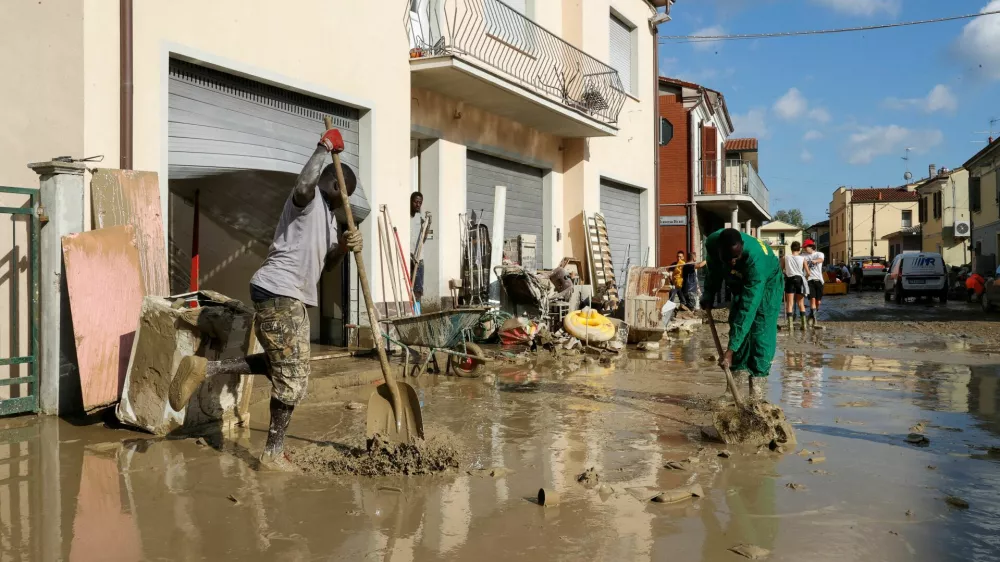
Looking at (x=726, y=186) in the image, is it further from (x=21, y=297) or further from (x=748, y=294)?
(x=21, y=297)

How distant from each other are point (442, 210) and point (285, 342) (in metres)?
7.39

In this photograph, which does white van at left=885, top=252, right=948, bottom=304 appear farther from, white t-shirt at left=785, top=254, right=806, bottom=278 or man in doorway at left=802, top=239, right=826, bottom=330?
white t-shirt at left=785, top=254, right=806, bottom=278

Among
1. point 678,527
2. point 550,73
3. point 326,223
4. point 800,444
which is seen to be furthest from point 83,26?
point 550,73

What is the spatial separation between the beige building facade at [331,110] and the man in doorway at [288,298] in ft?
7.88

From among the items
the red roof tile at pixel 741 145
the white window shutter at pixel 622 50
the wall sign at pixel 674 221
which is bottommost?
the wall sign at pixel 674 221

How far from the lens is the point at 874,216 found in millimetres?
68125

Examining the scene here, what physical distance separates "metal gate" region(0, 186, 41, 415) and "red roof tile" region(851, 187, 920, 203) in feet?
237

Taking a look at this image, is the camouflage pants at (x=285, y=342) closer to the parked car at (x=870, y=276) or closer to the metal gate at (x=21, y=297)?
the metal gate at (x=21, y=297)

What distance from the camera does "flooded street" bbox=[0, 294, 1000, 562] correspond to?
3301 millimetres

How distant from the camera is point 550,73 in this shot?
1392 cm

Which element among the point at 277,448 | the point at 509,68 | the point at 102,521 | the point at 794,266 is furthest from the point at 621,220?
the point at 102,521

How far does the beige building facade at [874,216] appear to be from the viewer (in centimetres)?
6800

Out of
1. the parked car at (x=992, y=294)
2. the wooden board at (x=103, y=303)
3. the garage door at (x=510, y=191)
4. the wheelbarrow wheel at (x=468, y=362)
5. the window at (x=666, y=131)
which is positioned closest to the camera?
the wooden board at (x=103, y=303)

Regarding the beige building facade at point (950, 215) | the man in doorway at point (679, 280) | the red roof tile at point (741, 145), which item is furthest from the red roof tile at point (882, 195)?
the man in doorway at point (679, 280)
